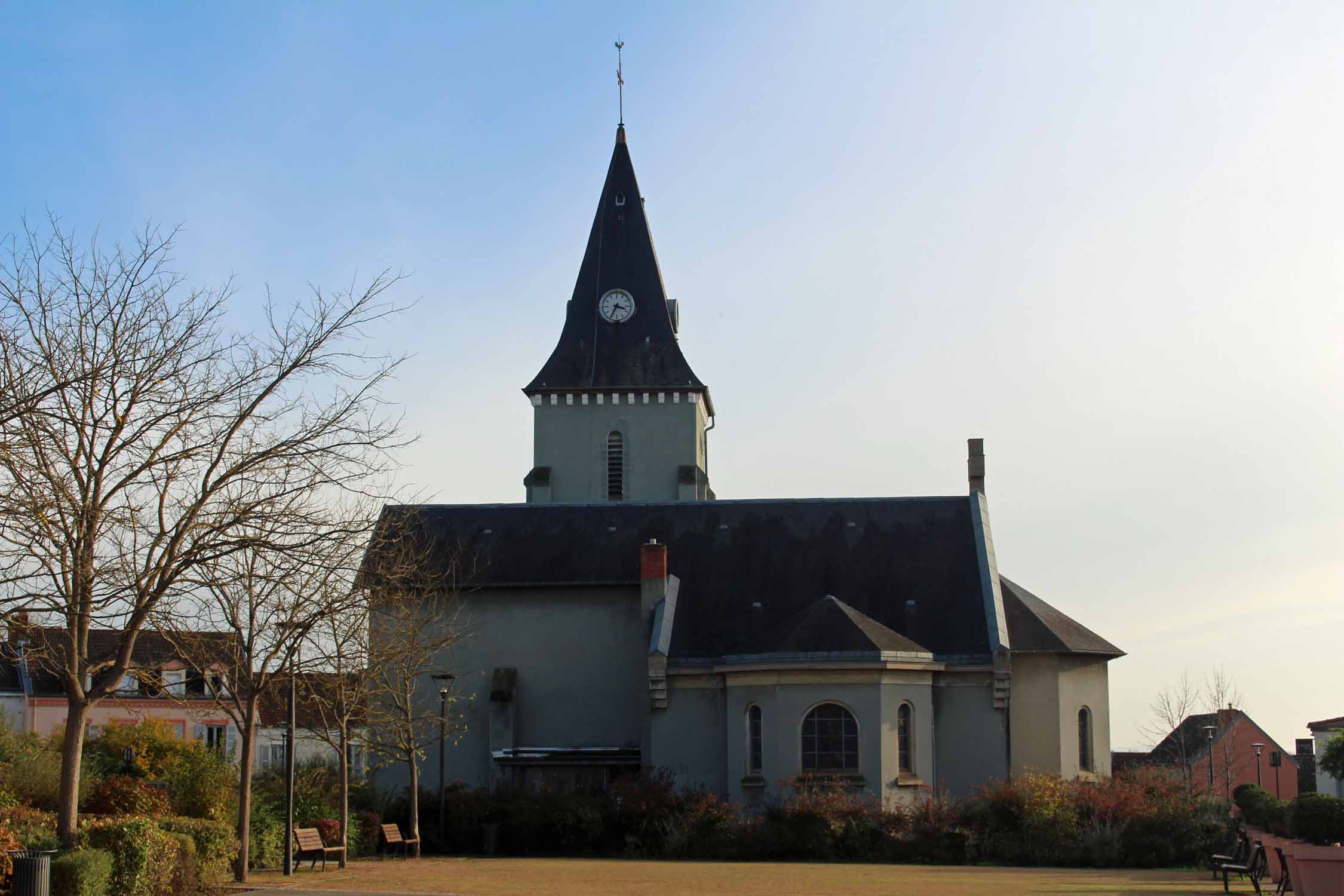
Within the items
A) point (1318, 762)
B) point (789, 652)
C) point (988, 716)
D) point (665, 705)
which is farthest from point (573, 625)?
point (1318, 762)

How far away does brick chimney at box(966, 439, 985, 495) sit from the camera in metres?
42.0

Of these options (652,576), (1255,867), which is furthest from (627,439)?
(1255,867)

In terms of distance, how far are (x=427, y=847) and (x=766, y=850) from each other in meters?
7.63

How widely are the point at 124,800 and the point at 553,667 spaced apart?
17.3 metres

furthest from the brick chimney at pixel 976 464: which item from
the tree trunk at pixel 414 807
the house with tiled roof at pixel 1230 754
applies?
the house with tiled roof at pixel 1230 754

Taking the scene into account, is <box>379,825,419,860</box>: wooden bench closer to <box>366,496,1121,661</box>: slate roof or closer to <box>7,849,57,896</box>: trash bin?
<box>366,496,1121,661</box>: slate roof

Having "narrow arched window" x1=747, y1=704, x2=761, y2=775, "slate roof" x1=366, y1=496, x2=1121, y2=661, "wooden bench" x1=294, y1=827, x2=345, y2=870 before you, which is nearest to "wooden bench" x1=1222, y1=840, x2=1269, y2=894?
"wooden bench" x1=294, y1=827, x2=345, y2=870

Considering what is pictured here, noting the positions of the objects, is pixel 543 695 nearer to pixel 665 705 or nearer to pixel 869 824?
pixel 665 705

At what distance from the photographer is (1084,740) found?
3769 cm

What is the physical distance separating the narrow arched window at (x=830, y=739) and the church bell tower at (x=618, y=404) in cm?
1556

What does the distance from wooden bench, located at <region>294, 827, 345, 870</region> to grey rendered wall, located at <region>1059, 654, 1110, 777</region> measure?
1961 cm

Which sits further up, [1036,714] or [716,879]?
[1036,714]

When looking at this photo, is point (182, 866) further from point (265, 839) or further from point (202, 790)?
point (202, 790)

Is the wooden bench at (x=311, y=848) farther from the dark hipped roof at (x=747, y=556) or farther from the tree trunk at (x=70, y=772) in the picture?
the dark hipped roof at (x=747, y=556)
